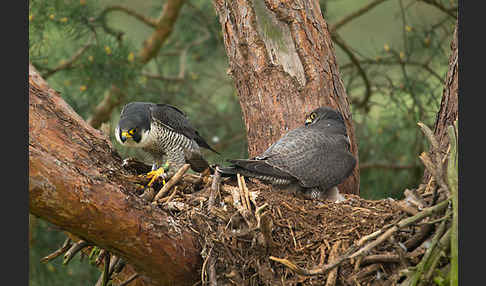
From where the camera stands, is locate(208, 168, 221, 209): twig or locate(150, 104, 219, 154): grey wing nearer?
locate(208, 168, 221, 209): twig

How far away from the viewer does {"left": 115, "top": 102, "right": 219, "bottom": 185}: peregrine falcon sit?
3342 millimetres

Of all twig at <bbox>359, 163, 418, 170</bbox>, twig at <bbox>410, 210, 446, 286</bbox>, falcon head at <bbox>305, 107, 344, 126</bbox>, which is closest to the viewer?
twig at <bbox>410, 210, 446, 286</bbox>

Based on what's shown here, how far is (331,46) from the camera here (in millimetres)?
3861

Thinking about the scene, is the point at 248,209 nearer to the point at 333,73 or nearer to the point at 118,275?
the point at 118,275

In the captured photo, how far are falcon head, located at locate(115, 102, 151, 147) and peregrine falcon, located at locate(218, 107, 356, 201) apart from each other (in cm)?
71

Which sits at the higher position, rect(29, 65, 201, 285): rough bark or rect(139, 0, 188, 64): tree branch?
rect(139, 0, 188, 64): tree branch

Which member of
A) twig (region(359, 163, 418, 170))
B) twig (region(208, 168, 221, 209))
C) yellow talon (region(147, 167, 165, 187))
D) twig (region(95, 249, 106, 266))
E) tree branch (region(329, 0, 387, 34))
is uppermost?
tree branch (region(329, 0, 387, 34))

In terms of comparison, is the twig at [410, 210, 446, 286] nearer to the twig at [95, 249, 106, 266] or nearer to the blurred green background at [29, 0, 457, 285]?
the twig at [95, 249, 106, 266]

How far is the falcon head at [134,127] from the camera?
3328 mm

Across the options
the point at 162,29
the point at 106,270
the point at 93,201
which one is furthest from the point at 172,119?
the point at 162,29

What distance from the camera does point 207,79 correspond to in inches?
253

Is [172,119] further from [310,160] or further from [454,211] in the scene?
[454,211]

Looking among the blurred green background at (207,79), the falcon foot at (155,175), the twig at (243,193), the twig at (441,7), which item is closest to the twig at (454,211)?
the twig at (243,193)

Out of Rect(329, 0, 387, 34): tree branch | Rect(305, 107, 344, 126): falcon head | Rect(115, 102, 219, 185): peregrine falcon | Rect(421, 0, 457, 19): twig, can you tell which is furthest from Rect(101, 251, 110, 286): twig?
Rect(421, 0, 457, 19): twig
